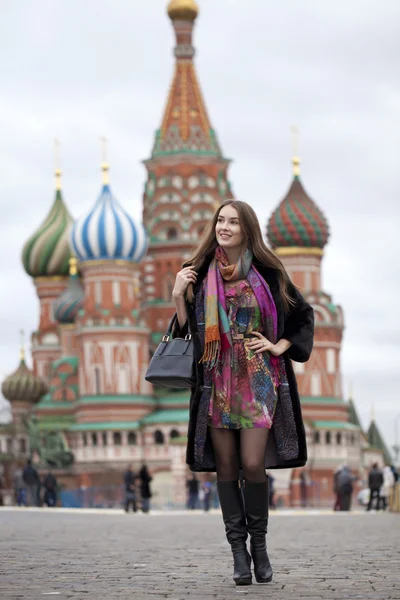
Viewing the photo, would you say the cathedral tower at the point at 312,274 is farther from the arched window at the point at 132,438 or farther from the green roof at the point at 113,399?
the arched window at the point at 132,438

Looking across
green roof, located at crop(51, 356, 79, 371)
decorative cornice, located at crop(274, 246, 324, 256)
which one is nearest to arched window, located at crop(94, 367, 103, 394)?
green roof, located at crop(51, 356, 79, 371)

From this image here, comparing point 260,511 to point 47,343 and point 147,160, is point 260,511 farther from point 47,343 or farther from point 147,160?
point 47,343

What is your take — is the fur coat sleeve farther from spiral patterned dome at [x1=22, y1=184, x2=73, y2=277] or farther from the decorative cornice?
spiral patterned dome at [x1=22, y1=184, x2=73, y2=277]

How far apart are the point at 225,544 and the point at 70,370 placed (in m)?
68.9

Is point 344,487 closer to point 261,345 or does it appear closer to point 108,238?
point 261,345

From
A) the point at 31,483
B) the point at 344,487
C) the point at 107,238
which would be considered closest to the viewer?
the point at 344,487

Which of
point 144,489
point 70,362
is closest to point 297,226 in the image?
point 70,362

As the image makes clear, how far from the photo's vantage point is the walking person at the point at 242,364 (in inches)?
339

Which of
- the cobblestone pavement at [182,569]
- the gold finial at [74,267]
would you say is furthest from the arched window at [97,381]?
the cobblestone pavement at [182,569]

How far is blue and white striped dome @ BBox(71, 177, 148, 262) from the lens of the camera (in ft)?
259

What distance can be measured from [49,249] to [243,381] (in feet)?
275

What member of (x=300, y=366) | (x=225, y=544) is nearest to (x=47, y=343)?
(x=300, y=366)

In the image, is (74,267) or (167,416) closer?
(167,416)

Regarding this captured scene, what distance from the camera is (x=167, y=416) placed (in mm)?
78125
